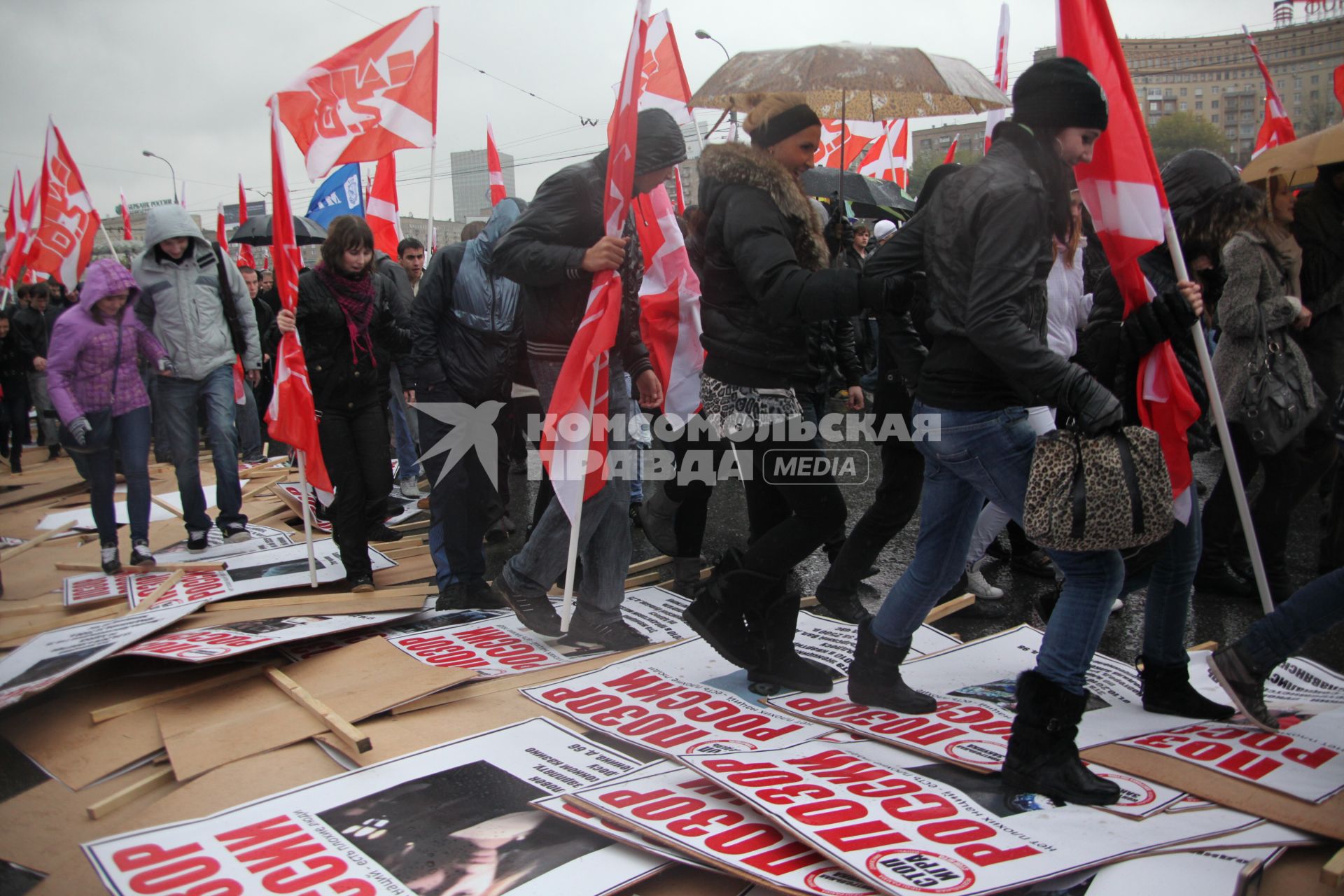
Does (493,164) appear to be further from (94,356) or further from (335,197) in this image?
(94,356)

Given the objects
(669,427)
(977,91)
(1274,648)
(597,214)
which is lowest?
(1274,648)

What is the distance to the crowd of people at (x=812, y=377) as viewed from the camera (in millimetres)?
2668

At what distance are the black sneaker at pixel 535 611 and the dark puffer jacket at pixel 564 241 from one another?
0.99 metres

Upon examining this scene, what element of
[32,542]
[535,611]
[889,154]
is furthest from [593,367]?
[889,154]

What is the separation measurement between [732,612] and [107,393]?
13.4ft

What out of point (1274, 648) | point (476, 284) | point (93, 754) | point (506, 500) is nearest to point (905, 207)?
point (506, 500)

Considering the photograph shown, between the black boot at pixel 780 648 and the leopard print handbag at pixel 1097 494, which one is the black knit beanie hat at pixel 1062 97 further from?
the black boot at pixel 780 648

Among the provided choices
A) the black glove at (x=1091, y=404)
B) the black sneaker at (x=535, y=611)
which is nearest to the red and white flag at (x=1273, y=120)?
the black glove at (x=1091, y=404)

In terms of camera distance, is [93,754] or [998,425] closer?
[998,425]

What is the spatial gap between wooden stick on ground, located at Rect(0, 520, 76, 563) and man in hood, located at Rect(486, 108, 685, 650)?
357cm

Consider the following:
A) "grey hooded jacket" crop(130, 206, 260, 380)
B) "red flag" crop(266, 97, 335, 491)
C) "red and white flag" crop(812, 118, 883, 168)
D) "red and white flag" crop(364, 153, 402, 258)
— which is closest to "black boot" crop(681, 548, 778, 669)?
"red flag" crop(266, 97, 335, 491)

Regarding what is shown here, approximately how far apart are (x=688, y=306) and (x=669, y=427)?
878 millimetres

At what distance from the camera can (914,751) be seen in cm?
282

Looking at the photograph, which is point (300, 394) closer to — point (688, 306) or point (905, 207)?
point (688, 306)
